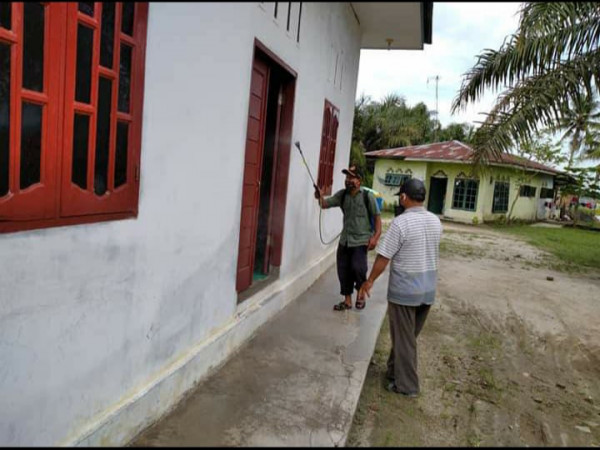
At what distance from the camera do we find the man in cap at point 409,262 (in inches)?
144

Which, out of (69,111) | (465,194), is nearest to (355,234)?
(69,111)

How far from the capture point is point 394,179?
23703 mm

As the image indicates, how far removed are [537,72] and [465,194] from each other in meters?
13.5

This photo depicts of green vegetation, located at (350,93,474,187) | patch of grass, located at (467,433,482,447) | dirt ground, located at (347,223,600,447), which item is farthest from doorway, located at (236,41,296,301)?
green vegetation, located at (350,93,474,187)

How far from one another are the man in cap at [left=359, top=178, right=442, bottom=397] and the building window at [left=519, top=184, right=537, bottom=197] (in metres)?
21.4

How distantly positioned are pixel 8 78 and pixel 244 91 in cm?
210

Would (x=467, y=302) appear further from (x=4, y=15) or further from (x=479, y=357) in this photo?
(x=4, y=15)

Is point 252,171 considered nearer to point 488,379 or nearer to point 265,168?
point 265,168

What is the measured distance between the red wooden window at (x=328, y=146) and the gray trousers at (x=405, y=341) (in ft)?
10.7

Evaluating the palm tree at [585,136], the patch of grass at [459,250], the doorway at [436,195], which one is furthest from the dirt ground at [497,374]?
the palm tree at [585,136]

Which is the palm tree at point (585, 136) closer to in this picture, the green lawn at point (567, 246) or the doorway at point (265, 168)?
the green lawn at point (567, 246)

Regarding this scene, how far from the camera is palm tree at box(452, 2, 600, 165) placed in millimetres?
8211

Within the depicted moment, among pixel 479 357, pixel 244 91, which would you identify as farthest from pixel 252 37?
pixel 479 357

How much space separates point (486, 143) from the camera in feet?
30.7
